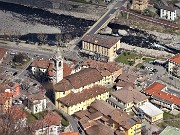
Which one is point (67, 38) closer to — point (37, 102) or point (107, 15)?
point (107, 15)

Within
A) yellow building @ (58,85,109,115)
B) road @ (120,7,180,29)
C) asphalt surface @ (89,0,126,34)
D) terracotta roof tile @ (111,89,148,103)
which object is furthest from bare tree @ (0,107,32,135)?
road @ (120,7,180,29)

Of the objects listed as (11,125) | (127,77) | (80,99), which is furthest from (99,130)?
(127,77)

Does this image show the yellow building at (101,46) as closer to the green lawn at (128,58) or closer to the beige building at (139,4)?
the green lawn at (128,58)

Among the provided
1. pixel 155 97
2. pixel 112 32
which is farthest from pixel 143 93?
pixel 112 32

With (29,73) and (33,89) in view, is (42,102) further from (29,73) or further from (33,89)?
(29,73)

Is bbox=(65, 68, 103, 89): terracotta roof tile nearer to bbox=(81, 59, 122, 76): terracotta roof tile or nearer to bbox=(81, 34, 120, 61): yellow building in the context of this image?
bbox=(81, 59, 122, 76): terracotta roof tile

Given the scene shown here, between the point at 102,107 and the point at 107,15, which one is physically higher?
the point at 107,15

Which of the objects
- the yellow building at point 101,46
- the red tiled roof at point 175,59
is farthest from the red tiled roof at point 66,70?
the red tiled roof at point 175,59
